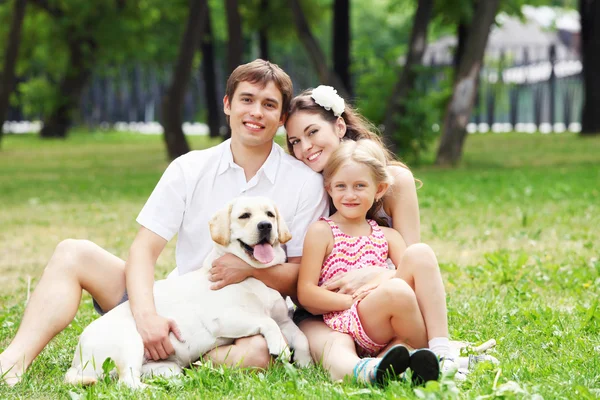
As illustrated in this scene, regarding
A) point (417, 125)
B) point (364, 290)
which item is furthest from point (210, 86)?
point (364, 290)

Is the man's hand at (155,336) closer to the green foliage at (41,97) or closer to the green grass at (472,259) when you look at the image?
the green grass at (472,259)

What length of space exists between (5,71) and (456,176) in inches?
485

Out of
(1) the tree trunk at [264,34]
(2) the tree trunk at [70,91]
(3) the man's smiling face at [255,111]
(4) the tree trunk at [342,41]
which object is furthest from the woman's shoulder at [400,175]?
(2) the tree trunk at [70,91]

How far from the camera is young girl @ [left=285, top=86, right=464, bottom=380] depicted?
425cm

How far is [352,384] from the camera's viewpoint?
3977mm

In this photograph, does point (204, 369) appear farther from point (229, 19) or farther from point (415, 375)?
point (229, 19)

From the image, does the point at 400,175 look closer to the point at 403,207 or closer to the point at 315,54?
the point at 403,207

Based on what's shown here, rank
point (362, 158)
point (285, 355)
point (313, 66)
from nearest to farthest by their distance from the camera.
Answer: point (285, 355)
point (362, 158)
point (313, 66)

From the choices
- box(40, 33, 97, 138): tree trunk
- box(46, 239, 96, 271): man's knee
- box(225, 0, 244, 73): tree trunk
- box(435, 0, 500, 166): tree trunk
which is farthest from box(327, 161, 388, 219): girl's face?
box(40, 33, 97, 138): tree trunk

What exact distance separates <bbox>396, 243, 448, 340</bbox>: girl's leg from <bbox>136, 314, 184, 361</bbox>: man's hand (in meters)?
1.20

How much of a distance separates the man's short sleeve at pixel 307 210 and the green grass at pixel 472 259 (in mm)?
708

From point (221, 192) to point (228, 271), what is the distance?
56 centimetres

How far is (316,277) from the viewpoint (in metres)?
4.49

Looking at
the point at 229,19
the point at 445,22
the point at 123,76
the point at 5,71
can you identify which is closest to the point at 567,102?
the point at 445,22
